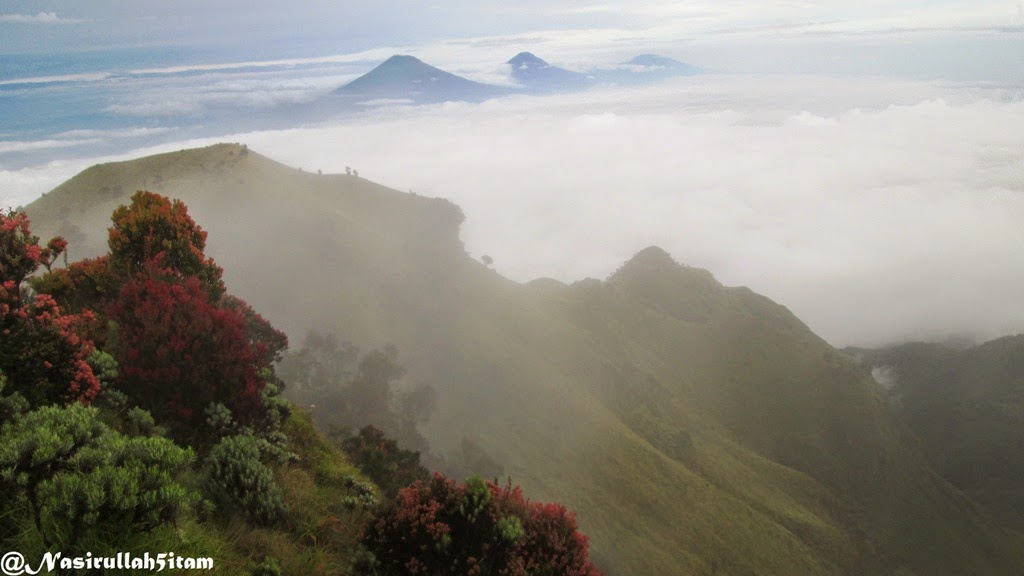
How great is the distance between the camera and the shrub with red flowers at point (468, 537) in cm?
803

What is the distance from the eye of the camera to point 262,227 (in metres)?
62.3

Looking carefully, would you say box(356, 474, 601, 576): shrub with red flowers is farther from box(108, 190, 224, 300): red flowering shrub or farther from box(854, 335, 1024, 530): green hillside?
box(854, 335, 1024, 530): green hillside

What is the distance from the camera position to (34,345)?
8352 millimetres

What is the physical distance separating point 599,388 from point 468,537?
2462 inches

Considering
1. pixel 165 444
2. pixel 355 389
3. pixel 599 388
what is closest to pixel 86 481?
pixel 165 444

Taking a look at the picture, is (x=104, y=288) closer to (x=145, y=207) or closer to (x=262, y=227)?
(x=145, y=207)

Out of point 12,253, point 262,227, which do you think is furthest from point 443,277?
point 12,253

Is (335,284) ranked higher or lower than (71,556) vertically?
lower

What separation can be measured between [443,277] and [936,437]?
117586 millimetres

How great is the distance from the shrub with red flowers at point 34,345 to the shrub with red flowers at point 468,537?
4.92 meters

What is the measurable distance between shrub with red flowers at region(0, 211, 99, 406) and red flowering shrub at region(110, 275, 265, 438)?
3.30 feet

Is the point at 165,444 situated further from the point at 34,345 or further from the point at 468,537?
the point at 468,537

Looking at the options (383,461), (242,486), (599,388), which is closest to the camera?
(242,486)

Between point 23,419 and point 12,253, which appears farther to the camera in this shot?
point 12,253
